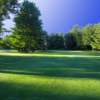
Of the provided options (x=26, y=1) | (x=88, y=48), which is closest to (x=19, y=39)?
(x=26, y=1)

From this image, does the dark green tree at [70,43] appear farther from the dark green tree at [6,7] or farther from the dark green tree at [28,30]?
the dark green tree at [6,7]

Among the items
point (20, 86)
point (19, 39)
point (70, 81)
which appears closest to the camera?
point (20, 86)

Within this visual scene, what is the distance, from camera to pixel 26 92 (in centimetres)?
1102

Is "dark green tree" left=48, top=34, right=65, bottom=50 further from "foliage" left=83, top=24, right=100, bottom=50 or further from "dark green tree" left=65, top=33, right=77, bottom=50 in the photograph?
"foliage" left=83, top=24, right=100, bottom=50

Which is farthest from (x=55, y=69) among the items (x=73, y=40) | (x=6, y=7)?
(x=73, y=40)

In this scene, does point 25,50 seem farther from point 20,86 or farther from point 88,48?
point 20,86

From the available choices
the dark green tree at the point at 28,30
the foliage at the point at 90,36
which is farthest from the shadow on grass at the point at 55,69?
the foliage at the point at 90,36

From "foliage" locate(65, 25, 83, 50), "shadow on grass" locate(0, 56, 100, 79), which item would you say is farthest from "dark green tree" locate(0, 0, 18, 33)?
"foliage" locate(65, 25, 83, 50)

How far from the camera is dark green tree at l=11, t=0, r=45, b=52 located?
218 ft

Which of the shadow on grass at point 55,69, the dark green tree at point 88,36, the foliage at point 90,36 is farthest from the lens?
the dark green tree at point 88,36

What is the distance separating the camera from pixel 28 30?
2677 inches

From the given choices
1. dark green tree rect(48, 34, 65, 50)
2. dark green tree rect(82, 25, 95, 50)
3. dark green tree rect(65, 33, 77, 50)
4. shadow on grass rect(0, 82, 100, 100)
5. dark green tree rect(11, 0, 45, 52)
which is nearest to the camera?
shadow on grass rect(0, 82, 100, 100)

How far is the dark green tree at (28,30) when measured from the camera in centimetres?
6631

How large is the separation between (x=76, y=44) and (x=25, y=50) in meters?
40.2
